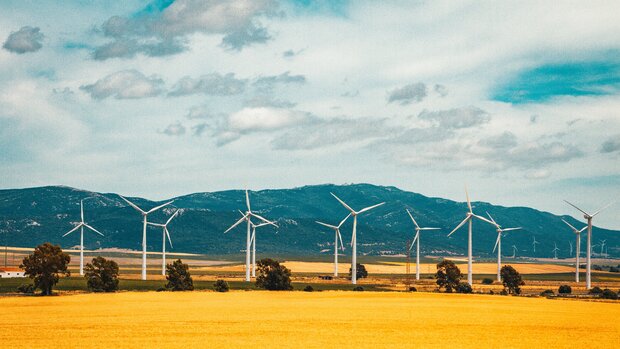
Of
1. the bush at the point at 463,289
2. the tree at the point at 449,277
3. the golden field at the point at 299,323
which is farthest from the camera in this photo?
the tree at the point at 449,277

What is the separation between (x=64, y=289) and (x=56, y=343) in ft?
324

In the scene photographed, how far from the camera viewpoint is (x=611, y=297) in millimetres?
160750

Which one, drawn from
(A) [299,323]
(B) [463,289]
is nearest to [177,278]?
(B) [463,289]

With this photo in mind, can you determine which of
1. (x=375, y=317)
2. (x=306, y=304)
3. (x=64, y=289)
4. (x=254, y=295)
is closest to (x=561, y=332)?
(x=375, y=317)

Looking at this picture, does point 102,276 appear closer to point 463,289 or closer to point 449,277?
point 449,277

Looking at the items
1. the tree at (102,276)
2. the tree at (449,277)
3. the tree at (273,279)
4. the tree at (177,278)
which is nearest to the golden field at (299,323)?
the tree at (102,276)

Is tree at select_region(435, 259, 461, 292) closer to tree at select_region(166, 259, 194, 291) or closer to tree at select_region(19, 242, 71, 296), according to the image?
tree at select_region(166, 259, 194, 291)

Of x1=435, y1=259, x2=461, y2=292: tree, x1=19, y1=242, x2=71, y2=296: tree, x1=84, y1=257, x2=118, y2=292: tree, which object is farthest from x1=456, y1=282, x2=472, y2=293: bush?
x1=19, y1=242, x2=71, y2=296: tree

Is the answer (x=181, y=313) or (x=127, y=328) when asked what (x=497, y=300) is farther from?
(x=127, y=328)

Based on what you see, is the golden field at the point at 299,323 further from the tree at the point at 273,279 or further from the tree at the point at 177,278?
the tree at the point at 273,279

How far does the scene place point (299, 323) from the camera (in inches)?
3442

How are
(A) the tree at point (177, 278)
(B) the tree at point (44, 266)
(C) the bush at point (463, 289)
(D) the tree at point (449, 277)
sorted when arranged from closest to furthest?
(B) the tree at point (44, 266), (A) the tree at point (177, 278), (C) the bush at point (463, 289), (D) the tree at point (449, 277)

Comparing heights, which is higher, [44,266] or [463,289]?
[44,266]

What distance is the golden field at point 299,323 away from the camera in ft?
231
